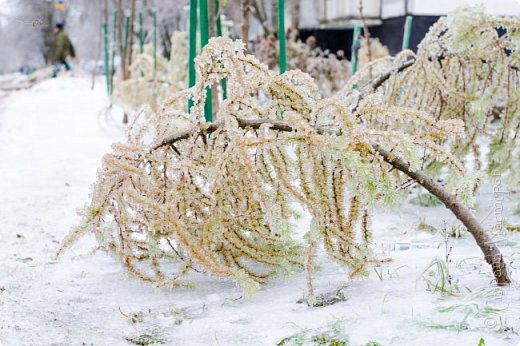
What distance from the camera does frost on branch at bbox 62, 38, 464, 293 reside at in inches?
90.8

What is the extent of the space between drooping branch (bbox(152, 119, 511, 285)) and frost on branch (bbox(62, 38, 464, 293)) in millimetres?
11

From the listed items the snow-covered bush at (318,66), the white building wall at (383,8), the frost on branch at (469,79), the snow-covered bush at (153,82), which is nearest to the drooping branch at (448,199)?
the frost on branch at (469,79)

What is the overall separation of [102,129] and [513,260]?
25.1 feet

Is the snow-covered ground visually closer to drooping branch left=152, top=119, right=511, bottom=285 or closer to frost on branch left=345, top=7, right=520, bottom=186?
drooping branch left=152, top=119, right=511, bottom=285

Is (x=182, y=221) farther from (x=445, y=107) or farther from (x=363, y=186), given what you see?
(x=445, y=107)

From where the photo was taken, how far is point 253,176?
2299 mm

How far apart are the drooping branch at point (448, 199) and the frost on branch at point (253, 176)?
11mm

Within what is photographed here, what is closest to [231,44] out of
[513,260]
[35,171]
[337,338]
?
[337,338]

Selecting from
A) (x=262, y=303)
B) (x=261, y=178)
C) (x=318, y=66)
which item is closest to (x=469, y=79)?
(x=261, y=178)

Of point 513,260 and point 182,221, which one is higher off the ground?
point 182,221

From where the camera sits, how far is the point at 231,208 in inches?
99.3

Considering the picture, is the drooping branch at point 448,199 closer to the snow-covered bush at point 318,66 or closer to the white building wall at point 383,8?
the snow-covered bush at point 318,66

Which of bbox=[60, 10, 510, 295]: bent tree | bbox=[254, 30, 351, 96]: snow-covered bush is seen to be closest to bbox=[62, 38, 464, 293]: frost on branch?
bbox=[60, 10, 510, 295]: bent tree

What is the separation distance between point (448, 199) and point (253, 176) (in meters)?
0.74
